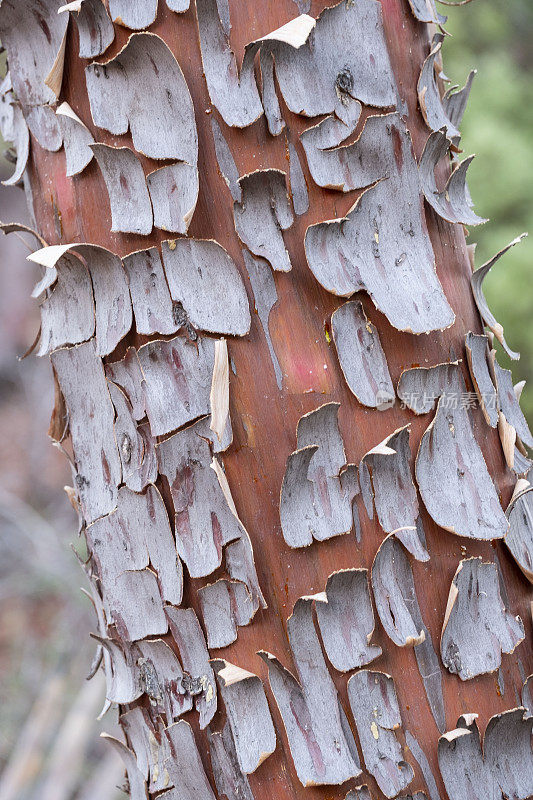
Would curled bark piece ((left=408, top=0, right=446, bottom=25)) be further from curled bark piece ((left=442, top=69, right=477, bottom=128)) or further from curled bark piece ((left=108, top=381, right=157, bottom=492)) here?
curled bark piece ((left=108, top=381, right=157, bottom=492))

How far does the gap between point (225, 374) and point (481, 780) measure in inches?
12.1

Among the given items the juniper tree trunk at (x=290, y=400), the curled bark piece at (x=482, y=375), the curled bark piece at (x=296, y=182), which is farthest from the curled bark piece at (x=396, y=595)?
the curled bark piece at (x=296, y=182)

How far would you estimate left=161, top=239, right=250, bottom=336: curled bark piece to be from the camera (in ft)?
1.46

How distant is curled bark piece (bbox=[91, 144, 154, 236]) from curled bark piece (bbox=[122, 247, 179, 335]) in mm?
18

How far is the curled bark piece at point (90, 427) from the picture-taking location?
0.48 metres

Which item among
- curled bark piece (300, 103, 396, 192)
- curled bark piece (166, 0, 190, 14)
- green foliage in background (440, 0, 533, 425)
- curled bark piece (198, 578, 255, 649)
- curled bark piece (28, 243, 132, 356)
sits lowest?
curled bark piece (198, 578, 255, 649)

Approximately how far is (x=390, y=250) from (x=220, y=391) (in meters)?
0.14

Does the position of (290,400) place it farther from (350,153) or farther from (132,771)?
(132,771)

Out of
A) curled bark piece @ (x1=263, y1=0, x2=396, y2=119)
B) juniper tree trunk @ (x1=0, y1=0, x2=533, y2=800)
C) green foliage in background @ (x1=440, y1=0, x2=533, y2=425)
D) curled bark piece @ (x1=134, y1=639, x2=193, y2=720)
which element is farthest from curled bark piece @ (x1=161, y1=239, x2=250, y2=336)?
green foliage in background @ (x1=440, y1=0, x2=533, y2=425)

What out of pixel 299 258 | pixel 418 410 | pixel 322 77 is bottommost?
pixel 418 410

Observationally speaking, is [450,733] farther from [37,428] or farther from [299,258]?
[37,428]

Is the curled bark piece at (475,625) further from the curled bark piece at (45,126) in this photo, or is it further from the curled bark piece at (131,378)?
the curled bark piece at (45,126)

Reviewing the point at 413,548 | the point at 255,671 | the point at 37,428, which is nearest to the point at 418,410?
the point at 413,548

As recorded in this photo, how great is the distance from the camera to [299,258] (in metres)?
0.45
